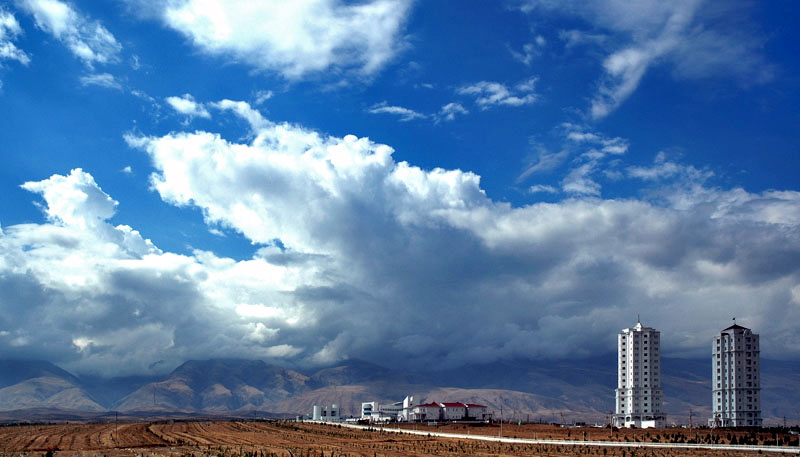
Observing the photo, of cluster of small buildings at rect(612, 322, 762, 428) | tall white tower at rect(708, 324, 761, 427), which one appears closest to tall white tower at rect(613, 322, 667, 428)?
cluster of small buildings at rect(612, 322, 762, 428)

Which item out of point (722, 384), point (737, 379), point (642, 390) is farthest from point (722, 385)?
point (642, 390)

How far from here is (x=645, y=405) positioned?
19350 centimetres

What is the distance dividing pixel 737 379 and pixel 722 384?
505 centimetres

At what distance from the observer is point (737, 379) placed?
19050cm

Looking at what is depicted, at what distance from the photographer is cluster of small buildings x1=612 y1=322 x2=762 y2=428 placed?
618 ft

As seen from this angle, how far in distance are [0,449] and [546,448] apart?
74.5m

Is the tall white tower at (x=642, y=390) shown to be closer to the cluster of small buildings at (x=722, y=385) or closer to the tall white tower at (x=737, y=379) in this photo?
the cluster of small buildings at (x=722, y=385)

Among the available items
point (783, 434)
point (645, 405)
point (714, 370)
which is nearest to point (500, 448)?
point (783, 434)

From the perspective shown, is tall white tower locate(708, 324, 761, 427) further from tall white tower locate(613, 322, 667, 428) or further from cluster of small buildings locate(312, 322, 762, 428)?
tall white tower locate(613, 322, 667, 428)

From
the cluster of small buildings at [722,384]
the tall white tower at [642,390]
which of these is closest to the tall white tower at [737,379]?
the cluster of small buildings at [722,384]

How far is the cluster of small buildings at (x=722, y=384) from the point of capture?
618 ft

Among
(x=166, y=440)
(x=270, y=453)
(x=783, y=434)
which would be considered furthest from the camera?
(x=783, y=434)

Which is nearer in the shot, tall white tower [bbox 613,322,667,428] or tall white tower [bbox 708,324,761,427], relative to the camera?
tall white tower [bbox 708,324,761,427]

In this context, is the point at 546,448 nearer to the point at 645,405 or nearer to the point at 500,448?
the point at 500,448
